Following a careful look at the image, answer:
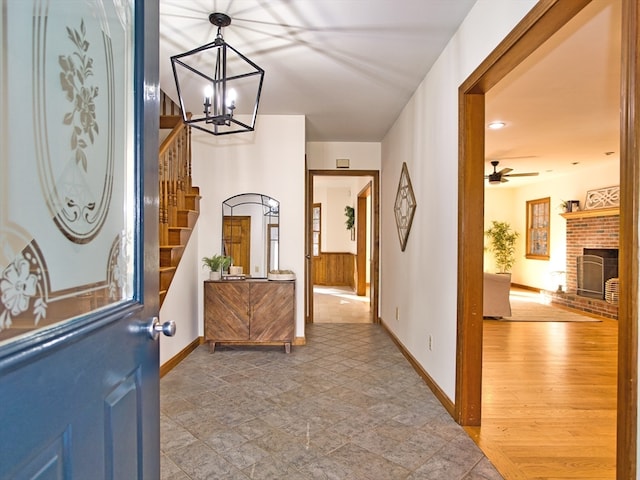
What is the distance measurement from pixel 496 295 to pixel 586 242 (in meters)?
2.78

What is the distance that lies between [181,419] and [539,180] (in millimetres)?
8592

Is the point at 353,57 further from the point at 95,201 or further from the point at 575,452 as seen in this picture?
the point at 575,452

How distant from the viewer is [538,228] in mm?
8359

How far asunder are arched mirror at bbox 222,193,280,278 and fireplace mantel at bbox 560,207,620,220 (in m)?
5.68

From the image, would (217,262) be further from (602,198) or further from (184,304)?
(602,198)

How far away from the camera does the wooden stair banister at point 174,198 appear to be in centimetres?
316

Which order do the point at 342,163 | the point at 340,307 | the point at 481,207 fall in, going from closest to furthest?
the point at 481,207 < the point at 342,163 < the point at 340,307

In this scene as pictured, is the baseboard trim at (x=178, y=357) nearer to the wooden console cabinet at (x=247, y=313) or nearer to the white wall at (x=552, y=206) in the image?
the wooden console cabinet at (x=247, y=313)

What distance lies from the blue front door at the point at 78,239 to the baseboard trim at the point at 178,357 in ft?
7.27

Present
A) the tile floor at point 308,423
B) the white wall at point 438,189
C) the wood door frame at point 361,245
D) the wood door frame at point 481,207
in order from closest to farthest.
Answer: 1. the wood door frame at point 481,207
2. the tile floor at point 308,423
3. the white wall at point 438,189
4. the wood door frame at point 361,245

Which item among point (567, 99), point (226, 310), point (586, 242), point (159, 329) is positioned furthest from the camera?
point (586, 242)

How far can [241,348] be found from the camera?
3.96 metres

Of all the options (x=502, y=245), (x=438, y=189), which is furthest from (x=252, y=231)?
(x=502, y=245)

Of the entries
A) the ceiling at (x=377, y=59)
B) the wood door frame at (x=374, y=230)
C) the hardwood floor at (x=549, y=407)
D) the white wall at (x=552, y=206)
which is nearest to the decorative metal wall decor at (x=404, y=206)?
the ceiling at (x=377, y=59)
